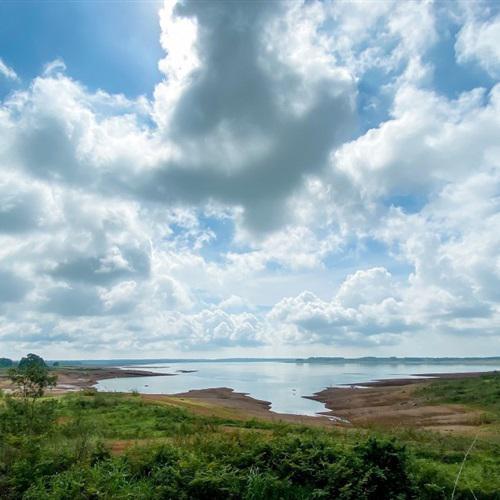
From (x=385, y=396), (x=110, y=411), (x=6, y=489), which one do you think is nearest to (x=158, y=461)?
(x=6, y=489)

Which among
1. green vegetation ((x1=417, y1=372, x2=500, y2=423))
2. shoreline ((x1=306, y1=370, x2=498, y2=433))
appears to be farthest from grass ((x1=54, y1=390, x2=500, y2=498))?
green vegetation ((x1=417, y1=372, x2=500, y2=423))

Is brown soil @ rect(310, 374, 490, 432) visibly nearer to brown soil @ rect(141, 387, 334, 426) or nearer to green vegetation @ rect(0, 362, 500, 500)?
brown soil @ rect(141, 387, 334, 426)

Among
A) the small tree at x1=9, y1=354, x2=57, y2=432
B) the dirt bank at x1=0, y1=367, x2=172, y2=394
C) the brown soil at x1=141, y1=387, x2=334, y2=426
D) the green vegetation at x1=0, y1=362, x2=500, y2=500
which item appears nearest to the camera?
the green vegetation at x1=0, y1=362, x2=500, y2=500

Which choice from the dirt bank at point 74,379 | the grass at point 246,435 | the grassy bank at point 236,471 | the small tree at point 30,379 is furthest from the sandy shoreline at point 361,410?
the grassy bank at point 236,471

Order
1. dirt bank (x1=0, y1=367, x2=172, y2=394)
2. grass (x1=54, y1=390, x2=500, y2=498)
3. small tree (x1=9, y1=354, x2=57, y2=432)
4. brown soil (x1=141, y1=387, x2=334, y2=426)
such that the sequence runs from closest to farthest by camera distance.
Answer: grass (x1=54, y1=390, x2=500, y2=498), small tree (x1=9, y1=354, x2=57, y2=432), brown soil (x1=141, y1=387, x2=334, y2=426), dirt bank (x1=0, y1=367, x2=172, y2=394)

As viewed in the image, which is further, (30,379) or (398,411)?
(398,411)

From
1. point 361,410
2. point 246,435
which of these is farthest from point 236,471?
point 361,410

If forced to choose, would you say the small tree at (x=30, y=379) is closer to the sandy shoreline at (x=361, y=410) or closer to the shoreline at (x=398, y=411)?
the sandy shoreline at (x=361, y=410)

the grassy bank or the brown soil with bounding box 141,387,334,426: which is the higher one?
the grassy bank

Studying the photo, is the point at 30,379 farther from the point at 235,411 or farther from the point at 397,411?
the point at 397,411

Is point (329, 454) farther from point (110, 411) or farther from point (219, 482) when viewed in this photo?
point (110, 411)

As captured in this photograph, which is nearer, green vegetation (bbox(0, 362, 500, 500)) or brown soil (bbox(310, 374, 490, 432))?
green vegetation (bbox(0, 362, 500, 500))

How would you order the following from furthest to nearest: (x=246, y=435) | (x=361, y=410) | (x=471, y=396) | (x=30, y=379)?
(x=361, y=410) → (x=471, y=396) → (x=30, y=379) → (x=246, y=435)

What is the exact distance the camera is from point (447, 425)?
31.4m
